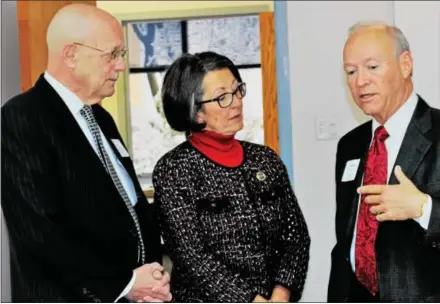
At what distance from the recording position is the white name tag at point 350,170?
2.12 metres

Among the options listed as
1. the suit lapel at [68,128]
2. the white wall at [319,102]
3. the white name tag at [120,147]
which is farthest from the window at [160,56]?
the suit lapel at [68,128]

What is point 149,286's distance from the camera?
2037mm

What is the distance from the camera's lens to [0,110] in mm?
2027

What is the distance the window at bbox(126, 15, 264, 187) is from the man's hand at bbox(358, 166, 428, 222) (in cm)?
437

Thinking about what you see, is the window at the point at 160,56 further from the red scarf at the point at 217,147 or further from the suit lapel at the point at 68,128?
the suit lapel at the point at 68,128

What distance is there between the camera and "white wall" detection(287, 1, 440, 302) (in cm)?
356

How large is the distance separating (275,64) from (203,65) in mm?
1578

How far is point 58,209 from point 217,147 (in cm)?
57

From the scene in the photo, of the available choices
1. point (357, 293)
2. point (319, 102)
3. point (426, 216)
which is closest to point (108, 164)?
point (357, 293)

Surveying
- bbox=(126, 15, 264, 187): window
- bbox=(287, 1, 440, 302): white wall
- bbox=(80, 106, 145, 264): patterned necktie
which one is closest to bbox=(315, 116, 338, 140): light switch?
bbox=(287, 1, 440, 302): white wall

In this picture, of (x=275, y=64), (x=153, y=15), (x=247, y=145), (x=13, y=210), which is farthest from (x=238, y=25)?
(x=13, y=210)

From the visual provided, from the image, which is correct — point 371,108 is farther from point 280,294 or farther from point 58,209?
point 58,209

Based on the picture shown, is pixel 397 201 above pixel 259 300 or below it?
above

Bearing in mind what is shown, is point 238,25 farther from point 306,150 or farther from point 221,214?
point 221,214
